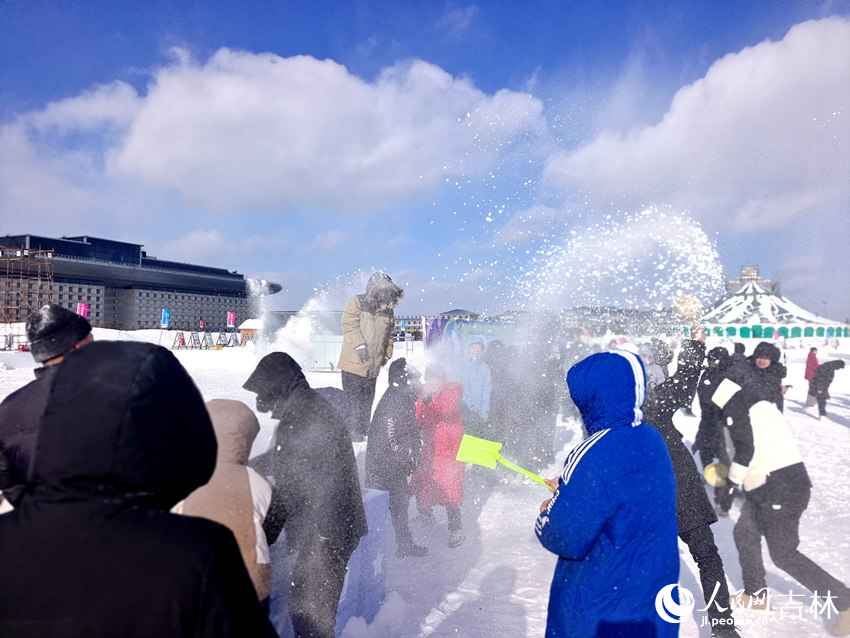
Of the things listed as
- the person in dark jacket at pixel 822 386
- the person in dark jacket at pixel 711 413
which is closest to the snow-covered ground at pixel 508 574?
the person in dark jacket at pixel 711 413

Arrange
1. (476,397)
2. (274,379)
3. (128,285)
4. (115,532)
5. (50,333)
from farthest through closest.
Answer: (128,285) < (476,397) < (50,333) < (274,379) < (115,532)

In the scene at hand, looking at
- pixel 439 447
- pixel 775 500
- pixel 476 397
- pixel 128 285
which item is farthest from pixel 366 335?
pixel 128 285

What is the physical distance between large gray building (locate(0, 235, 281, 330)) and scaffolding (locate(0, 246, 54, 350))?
1524 millimetres

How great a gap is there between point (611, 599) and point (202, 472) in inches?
65.5

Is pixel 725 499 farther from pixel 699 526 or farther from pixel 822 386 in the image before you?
pixel 822 386

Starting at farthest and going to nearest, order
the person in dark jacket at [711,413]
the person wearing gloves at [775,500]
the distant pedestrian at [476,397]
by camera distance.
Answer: the distant pedestrian at [476,397] < the person in dark jacket at [711,413] < the person wearing gloves at [775,500]

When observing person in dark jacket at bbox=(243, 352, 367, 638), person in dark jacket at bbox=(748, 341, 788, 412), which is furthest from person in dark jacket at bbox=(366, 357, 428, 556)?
person in dark jacket at bbox=(748, 341, 788, 412)

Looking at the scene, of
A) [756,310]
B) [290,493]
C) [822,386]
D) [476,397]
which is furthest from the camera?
[756,310]

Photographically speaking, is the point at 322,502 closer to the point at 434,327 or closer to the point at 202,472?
the point at 202,472

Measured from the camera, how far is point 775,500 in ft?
12.2

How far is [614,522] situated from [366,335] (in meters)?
4.07

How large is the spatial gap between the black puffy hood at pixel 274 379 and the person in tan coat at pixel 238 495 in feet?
1.42

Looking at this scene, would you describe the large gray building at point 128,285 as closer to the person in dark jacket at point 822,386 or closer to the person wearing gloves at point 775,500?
the person in dark jacket at point 822,386

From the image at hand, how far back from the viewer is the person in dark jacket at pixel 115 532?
953 millimetres
